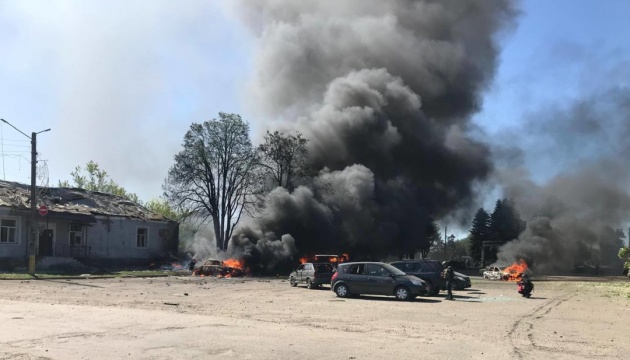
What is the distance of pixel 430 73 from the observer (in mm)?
58281

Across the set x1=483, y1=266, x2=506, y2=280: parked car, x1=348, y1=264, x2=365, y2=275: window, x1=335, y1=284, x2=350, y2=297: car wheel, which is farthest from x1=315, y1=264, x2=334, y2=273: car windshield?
x1=483, y1=266, x2=506, y2=280: parked car

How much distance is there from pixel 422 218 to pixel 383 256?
5926mm

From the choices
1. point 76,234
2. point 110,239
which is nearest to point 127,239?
point 110,239

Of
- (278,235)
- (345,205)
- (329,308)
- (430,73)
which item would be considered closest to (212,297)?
(329,308)

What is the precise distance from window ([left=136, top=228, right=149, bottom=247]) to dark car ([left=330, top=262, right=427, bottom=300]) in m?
30.2

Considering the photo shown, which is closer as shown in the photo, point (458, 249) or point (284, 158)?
point (284, 158)

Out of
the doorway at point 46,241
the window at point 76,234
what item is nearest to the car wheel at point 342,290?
the doorway at point 46,241

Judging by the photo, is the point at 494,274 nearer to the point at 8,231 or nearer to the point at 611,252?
the point at 8,231

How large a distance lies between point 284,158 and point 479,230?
1924 inches

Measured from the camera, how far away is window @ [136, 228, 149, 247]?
4718 centimetres

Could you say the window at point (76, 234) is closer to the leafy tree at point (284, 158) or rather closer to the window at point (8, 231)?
the window at point (8, 231)

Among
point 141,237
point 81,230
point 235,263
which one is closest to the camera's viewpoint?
point 235,263

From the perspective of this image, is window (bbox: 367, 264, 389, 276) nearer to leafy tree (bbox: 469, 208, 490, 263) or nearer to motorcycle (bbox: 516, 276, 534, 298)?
motorcycle (bbox: 516, 276, 534, 298)

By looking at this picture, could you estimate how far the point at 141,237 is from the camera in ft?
156
